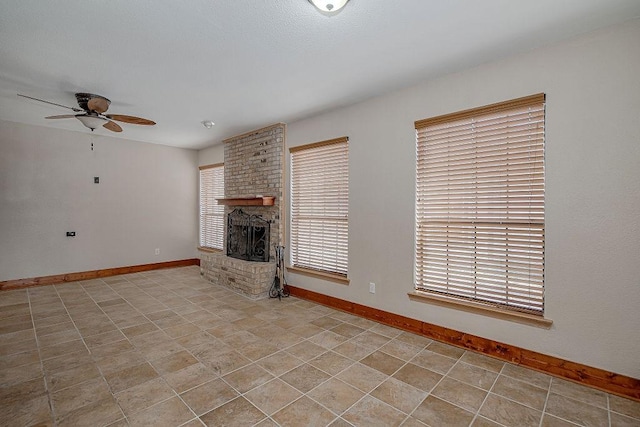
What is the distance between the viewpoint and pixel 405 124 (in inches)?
131

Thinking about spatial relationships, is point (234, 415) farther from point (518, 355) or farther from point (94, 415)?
point (518, 355)

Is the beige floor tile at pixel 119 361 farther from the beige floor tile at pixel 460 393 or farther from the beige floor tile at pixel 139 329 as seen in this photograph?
the beige floor tile at pixel 460 393

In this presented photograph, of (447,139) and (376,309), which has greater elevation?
(447,139)

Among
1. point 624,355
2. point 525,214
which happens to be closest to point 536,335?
point 624,355

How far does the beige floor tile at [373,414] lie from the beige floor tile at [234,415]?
60cm

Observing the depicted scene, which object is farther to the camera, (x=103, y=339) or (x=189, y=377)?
(x=103, y=339)

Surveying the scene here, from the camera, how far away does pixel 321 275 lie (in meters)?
4.25

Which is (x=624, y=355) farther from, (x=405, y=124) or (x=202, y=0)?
(x=202, y=0)

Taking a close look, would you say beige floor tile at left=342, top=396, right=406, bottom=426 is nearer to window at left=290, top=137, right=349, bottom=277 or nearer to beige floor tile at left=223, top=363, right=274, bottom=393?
beige floor tile at left=223, top=363, right=274, bottom=393

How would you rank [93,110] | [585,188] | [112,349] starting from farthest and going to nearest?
[93,110], [112,349], [585,188]

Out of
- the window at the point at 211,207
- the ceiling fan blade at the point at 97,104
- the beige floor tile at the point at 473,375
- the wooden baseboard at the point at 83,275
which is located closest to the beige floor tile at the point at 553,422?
the beige floor tile at the point at 473,375

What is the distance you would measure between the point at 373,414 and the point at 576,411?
1.39m

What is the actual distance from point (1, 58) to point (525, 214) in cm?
493

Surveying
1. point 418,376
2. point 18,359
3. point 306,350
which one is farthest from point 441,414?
point 18,359
